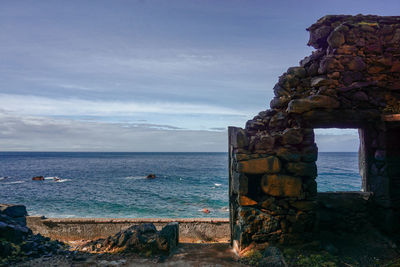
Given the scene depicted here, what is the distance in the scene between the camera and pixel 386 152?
5520 mm

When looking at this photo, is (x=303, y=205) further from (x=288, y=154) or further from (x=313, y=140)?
(x=313, y=140)

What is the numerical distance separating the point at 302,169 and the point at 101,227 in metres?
9.03

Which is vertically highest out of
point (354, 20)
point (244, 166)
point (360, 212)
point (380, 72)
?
point (354, 20)

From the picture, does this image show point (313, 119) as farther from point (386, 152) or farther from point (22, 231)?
point (22, 231)

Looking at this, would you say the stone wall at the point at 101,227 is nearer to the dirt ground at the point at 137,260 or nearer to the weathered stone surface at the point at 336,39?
the dirt ground at the point at 137,260

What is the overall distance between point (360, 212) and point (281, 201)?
82.8 inches

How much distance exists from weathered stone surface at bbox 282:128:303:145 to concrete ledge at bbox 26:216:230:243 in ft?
21.3

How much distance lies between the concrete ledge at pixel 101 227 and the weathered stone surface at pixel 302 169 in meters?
6.23

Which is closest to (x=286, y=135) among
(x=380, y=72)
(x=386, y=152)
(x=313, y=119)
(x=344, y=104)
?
(x=313, y=119)

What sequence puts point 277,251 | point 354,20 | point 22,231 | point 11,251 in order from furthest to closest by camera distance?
point 22,231 < point 354,20 < point 11,251 < point 277,251

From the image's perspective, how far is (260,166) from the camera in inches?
212

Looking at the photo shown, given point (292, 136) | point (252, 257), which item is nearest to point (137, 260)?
point (252, 257)

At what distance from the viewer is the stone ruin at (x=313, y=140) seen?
537 cm

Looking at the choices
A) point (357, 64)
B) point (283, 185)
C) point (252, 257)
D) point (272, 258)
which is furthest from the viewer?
point (357, 64)
